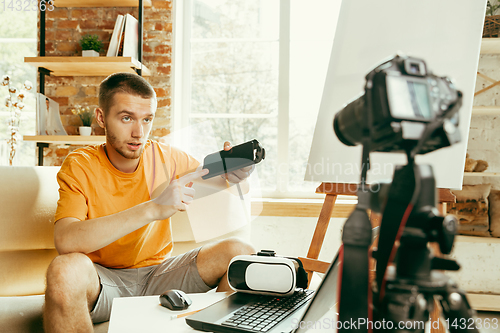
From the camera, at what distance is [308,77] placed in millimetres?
2418

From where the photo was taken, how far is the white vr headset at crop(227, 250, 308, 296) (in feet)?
2.69

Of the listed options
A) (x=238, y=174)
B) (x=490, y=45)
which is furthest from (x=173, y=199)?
(x=490, y=45)

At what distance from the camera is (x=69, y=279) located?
0.95 m

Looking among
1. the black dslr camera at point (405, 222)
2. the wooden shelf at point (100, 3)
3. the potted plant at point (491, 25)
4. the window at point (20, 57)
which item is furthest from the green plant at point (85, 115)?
the potted plant at point (491, 25)

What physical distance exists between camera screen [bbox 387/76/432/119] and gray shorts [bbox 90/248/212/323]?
108 centimetres

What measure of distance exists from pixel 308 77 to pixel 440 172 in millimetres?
1506

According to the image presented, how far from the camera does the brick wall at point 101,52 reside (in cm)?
233

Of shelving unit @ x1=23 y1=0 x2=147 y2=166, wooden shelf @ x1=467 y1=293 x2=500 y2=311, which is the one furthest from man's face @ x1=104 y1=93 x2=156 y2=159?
wooden shelf @ x1=467 y1=293 x2=500 y2=311

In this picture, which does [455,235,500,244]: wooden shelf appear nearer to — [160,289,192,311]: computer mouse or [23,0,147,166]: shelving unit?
[160,289,192,311]: computer mouse

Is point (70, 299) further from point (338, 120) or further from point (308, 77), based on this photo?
point (308, 77)

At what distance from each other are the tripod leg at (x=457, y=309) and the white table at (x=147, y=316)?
49 cm

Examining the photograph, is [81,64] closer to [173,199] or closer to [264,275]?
[173,199]

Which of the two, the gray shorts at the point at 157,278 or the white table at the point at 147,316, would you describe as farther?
the gray shorts at the point at 157,278

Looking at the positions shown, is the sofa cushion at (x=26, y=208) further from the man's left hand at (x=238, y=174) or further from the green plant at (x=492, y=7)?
the green plant at (x=492, y=7)
